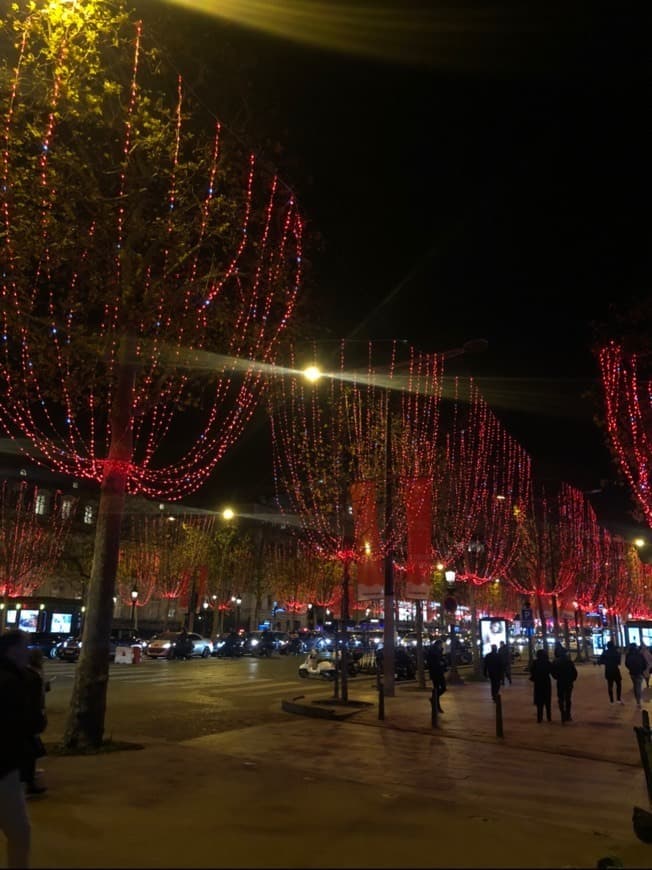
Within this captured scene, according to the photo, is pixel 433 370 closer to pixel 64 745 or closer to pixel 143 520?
pixel 64 745

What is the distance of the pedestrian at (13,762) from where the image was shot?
183 inches

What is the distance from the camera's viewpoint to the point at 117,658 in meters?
37.0

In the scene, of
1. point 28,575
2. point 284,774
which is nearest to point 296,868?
point 284,774

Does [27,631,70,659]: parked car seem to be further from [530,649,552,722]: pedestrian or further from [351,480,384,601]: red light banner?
[530,649,552,722]: pedestrian

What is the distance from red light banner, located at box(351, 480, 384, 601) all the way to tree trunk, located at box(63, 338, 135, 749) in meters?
10.3

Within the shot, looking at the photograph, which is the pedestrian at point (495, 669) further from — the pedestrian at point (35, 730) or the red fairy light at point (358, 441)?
the pedestrian at point (35, 730)

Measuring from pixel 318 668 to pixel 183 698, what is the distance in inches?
392

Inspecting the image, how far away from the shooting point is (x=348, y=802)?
7.53 metres

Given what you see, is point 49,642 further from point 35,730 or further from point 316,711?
point 35,730

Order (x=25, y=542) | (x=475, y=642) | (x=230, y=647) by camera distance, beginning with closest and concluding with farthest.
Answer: (x=475, y=642), (x=25, y=542), (x=230, y=647)

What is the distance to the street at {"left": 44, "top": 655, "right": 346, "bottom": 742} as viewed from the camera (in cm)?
1517

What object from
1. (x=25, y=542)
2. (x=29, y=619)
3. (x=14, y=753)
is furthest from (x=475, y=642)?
(x=29, y=619)

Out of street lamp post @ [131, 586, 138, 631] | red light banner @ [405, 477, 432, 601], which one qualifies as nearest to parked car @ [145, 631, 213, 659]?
street lamp post @ [131, 586, 138, 631]

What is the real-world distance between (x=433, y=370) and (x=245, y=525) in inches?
2054
